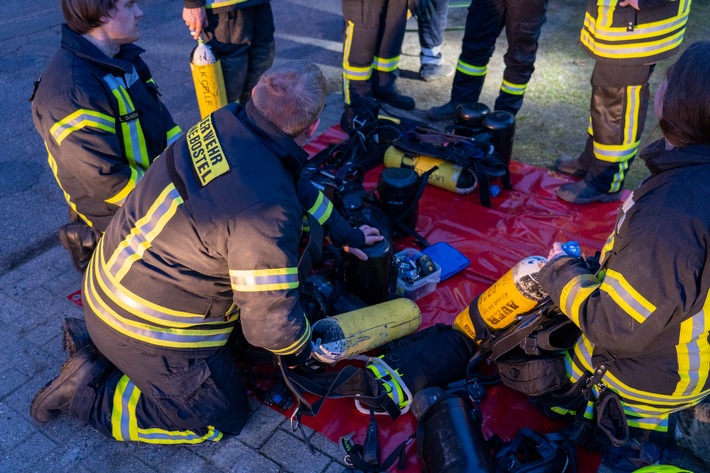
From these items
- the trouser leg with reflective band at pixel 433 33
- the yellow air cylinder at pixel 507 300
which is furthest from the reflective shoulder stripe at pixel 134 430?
the trouser leg with reflective band at pixel 433 33

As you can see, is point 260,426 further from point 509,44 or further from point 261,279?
point 509,44

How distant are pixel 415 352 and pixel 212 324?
3.34 feet

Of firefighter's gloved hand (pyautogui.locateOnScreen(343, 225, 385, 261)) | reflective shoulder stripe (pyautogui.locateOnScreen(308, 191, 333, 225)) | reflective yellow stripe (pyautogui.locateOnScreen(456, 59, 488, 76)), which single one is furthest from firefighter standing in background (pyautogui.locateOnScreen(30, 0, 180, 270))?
reflective yellow stripe (pyautogui.locateOnScreen(456, 59, 488, 76))

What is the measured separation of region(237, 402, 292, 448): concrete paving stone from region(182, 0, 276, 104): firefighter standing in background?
284 centimetres

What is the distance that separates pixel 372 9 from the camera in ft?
16.1

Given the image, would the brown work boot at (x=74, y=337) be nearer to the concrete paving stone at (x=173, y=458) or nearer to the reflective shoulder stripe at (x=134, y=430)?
the reflective shoulder stripe at (x=134, y=430)

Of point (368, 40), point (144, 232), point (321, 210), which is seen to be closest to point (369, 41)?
point (368, 40)

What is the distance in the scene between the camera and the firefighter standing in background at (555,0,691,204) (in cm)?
351

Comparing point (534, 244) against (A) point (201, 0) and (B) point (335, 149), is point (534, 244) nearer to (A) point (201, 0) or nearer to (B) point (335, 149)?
(B) point (335, 149)

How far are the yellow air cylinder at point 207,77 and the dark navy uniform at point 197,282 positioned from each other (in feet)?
7.04

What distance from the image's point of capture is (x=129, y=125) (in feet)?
10.3

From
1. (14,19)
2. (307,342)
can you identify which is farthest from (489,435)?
(14,19)

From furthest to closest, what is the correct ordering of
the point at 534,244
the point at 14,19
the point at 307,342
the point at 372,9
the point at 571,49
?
the point at 14,19
the point at 571,49
the point at 372,9
the point at 534,244
the point at 307,342

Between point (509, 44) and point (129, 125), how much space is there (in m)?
3.34
